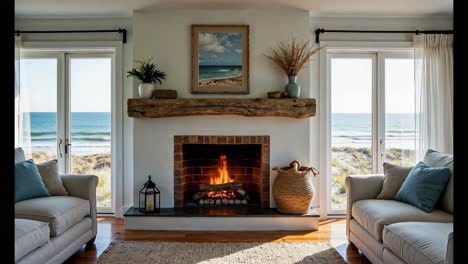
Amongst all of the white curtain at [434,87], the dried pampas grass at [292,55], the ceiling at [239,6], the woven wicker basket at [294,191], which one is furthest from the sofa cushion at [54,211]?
the white curtain at [434,87]

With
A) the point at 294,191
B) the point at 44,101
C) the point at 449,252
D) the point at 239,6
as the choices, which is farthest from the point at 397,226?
the point at 44,101

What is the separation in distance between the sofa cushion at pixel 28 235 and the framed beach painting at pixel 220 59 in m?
2.23

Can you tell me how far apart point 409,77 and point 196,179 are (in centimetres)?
303

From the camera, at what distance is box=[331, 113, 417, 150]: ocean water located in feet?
15.5

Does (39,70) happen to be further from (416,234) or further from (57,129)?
(416,234)

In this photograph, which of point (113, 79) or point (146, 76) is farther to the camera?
point (113, 79)

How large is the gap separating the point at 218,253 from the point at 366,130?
2590 mm

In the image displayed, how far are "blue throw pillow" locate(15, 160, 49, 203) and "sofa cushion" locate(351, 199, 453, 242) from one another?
2.85m

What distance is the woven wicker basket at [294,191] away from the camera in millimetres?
4055

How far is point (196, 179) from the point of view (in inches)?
187

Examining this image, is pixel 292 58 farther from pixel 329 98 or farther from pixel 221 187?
pixel 221 187

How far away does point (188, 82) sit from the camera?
172 inches

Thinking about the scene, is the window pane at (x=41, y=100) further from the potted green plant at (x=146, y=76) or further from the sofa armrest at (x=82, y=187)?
the sofa armrest at (x=82, y=187)

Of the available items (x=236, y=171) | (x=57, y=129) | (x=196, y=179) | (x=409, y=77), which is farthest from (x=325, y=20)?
(x=57, y=129)
